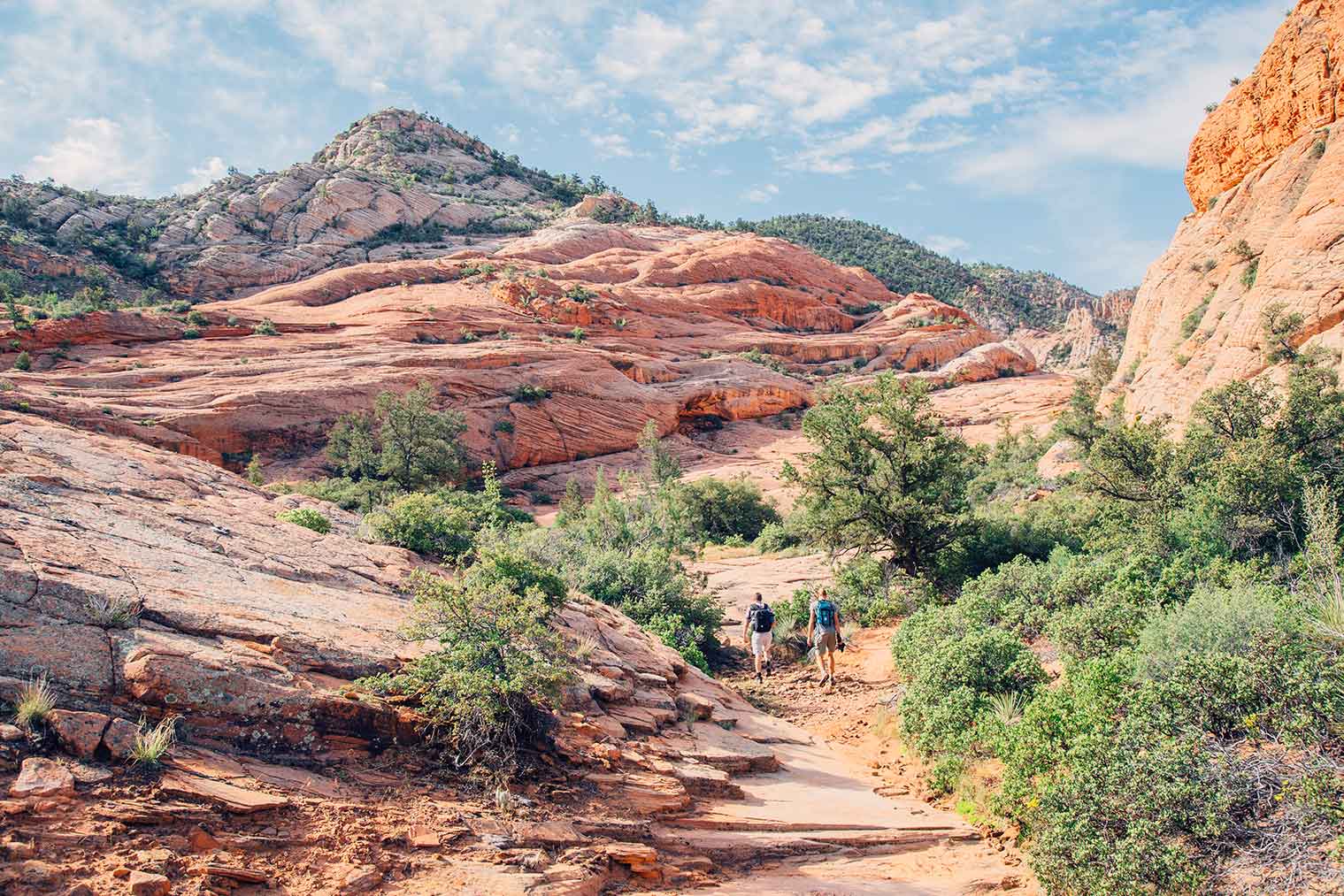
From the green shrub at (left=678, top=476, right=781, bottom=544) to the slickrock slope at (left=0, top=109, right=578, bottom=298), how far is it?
41.1 metres

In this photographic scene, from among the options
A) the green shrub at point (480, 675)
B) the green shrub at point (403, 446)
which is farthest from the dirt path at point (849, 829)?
the green shrub at point (403, 446)

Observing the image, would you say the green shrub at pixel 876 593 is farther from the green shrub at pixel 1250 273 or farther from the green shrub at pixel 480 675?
the green shrub at pixel 1250 273

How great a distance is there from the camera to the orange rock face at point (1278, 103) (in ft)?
66.3

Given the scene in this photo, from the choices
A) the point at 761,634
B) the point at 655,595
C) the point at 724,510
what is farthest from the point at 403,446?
the point at 761,634

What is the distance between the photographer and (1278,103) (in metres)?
21.5

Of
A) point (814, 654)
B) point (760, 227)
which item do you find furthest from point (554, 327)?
point (760, 227)

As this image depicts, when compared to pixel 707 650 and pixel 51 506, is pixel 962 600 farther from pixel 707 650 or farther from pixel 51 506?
pixel 51 506

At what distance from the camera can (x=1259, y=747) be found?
16.7ft

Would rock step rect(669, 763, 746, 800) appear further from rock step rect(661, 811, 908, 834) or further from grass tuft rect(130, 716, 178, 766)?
grass tuft rect(130, 716, 178, 766)

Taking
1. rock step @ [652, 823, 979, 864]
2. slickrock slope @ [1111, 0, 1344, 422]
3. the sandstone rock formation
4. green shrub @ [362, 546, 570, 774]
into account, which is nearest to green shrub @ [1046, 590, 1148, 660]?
rock step @ [652, 823, 979, 864]

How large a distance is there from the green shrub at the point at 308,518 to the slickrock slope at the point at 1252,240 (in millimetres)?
19658

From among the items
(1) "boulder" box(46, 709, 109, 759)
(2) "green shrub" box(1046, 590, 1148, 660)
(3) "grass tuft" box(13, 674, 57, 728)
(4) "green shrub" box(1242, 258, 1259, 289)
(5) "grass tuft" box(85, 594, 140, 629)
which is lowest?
(2) "green shrub" box(1046, 590, 1148, 660)

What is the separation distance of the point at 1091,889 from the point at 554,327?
4247 cm

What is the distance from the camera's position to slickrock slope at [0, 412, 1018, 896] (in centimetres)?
382
